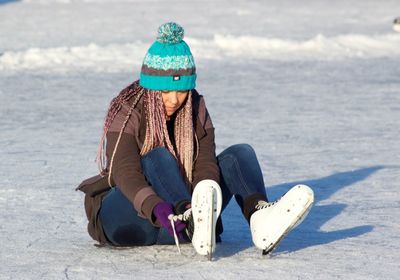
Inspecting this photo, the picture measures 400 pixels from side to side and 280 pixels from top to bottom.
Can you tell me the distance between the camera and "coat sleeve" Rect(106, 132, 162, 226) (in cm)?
349

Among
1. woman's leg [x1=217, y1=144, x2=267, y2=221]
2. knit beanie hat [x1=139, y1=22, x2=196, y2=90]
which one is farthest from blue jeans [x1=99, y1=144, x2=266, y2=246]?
knit beanie hat [x1=139, y1=22, x2=196, y2=90]

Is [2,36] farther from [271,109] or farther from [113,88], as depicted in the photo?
[271,109]

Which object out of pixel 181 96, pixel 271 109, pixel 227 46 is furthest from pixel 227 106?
pixel 181 96

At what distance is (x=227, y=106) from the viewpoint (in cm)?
826

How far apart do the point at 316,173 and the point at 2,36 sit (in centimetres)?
799

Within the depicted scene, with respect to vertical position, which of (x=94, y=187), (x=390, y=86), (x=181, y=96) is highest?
(x=181, y=96)

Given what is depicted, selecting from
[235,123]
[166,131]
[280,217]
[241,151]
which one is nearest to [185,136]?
[166,131]

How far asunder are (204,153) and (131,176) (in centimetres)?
34

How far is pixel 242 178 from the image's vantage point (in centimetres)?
372

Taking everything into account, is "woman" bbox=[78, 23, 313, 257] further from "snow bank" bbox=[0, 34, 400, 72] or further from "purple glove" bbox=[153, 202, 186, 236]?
→ "snow bank" bbox=[0, 34, 400, 72]

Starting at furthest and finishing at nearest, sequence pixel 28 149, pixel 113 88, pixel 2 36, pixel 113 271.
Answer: pixel 2 36
pixel 113 88
pixel 28 149
pixel 113 271

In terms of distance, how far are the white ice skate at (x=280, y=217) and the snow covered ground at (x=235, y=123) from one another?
0.09 metres

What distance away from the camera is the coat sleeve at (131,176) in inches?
137

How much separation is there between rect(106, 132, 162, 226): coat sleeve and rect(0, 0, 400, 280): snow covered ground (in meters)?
0.20
